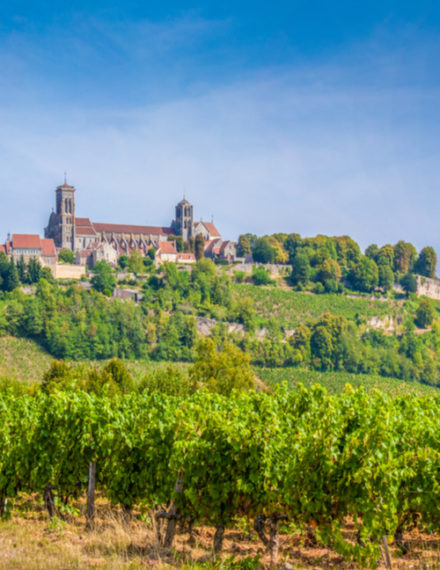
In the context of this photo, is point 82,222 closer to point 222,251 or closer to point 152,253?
point 152,253

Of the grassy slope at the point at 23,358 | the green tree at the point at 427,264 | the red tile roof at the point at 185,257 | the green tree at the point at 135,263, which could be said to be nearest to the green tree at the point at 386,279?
the green tree at the point at 427,264

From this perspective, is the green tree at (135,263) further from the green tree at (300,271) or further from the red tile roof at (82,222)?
the green tree at (300,271)

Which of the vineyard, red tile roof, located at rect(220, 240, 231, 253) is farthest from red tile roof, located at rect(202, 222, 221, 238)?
the vineyard

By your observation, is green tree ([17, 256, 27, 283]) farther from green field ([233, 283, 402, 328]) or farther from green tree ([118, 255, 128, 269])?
green field ([233, 283, 402, 328])

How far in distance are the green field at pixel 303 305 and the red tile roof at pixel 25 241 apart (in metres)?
26.3

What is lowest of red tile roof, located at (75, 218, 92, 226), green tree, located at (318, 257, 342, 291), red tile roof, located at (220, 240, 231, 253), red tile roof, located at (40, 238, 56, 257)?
green tree, located at (318, 257, 342, 291)

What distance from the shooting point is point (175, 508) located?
9227mm

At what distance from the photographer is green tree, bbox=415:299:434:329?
7675 cm

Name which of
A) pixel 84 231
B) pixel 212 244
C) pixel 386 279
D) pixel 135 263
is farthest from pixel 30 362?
pixel 386 279

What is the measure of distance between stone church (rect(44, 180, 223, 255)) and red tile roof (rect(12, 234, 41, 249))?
719 centimetres

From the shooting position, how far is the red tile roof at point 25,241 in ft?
248

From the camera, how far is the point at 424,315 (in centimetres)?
7719

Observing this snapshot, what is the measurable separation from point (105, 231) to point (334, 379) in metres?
47.7

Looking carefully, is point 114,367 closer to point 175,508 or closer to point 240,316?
point 175,508
